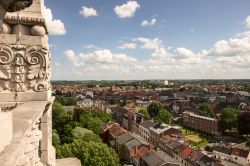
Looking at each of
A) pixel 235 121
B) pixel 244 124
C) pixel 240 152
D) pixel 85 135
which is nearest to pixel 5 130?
pixel 85 135

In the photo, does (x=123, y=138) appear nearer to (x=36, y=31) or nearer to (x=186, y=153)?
(x=186, y=153)

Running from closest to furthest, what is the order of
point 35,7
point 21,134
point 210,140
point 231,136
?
point 21,134
point 35,7
point 210,140
point 231,136

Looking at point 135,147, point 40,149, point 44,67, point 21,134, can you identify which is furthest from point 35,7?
point 135,147

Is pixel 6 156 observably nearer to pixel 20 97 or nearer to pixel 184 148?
pixel 20 97

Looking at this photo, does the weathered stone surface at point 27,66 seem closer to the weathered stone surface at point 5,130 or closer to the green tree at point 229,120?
the weathered stone surface at point 5,130

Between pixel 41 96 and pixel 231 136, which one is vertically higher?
pixel 41 96

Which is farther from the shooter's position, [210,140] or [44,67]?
[210,140]
